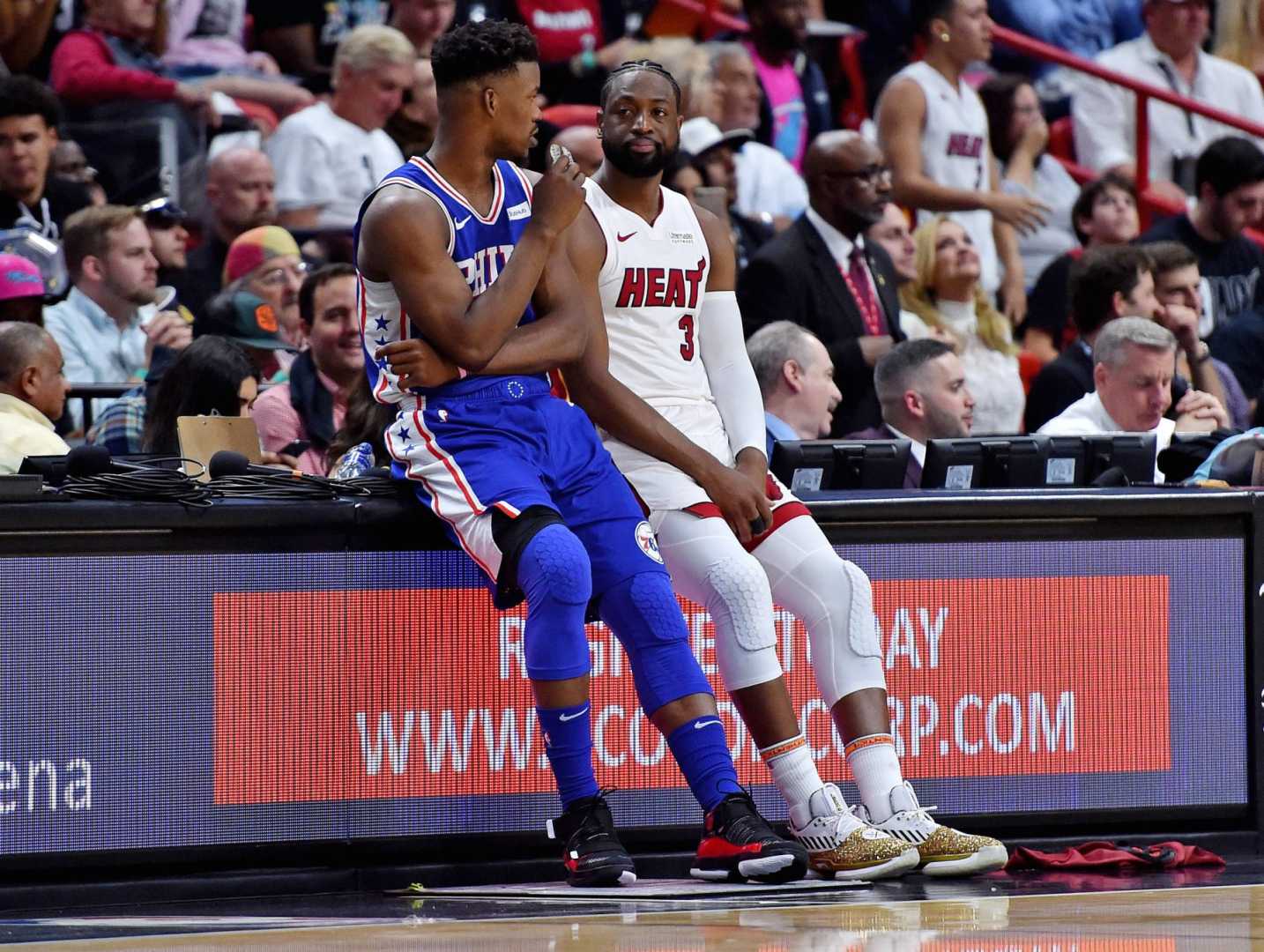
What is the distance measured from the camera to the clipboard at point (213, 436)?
19.7ft

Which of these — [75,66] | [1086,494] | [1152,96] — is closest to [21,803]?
[1086,494]

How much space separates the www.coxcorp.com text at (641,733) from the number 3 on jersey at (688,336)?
934mm

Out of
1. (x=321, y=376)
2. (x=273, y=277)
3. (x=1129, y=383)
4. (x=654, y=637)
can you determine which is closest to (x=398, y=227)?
(x=654, y=637)

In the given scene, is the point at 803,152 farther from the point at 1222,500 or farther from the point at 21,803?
the point at 21,803

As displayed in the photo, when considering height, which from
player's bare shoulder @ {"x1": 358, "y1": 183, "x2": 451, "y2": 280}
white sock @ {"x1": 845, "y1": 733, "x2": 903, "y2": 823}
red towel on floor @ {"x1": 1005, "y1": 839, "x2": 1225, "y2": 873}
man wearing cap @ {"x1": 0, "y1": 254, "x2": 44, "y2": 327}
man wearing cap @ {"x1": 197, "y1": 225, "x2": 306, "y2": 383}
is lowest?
red towel on floor @ {"x1": 1005, "y1": 839, "x2": 1225, "y2": 873}

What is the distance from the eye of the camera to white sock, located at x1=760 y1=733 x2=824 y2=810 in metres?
5.37

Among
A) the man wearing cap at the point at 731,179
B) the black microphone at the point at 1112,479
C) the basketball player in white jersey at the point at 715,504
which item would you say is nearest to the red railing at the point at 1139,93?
the man wearing cap at the point at 731,179

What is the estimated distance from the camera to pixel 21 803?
5.11 meters

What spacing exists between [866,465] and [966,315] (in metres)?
4.33

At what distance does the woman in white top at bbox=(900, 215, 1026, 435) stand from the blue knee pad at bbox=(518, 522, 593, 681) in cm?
531

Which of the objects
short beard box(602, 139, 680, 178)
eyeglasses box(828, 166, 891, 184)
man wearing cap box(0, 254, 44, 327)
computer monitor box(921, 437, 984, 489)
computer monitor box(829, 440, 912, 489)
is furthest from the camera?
eyeglasses box(828, 166, 891, 184)

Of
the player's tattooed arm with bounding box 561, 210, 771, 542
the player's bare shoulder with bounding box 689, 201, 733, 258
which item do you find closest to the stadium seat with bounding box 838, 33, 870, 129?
the player's bare shoulder with bounding box 689, 201, 733, 258

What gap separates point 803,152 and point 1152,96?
221 cm

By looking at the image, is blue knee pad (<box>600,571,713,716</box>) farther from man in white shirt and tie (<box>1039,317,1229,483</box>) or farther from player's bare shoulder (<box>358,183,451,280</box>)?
man in white shirt and tie (<box>1039,317,1229,483</box>)
